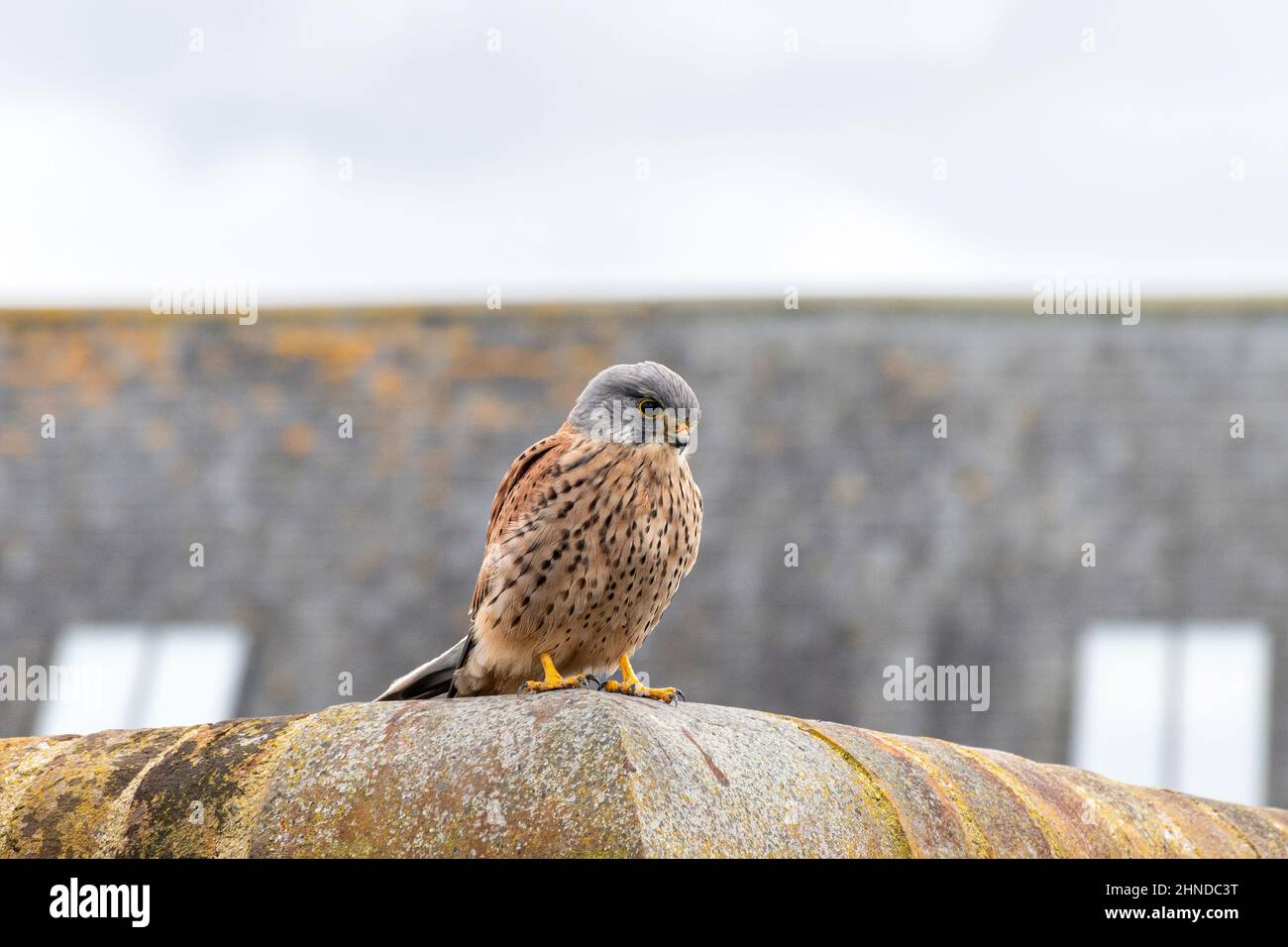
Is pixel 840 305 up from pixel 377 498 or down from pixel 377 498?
up

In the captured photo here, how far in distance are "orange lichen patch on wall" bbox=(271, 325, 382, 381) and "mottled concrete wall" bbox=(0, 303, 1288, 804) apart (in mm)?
30

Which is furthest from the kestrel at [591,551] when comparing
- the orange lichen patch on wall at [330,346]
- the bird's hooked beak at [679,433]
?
the orange lichen patch on wall at [330,346]

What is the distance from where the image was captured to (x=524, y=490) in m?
4.12

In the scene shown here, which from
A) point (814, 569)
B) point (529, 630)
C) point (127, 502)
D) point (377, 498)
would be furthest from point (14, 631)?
point (529, 630)

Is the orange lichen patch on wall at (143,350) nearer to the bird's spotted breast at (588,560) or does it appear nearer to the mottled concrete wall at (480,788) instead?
the bird's spotted breast at (588,560)

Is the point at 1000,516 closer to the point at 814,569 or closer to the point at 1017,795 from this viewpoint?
the point at 814,569

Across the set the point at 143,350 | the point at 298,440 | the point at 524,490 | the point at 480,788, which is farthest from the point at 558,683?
the point at 143,350

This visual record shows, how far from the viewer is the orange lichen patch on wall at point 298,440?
476 inches

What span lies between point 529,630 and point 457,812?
5.91ft

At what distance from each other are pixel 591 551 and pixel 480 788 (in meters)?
1.76

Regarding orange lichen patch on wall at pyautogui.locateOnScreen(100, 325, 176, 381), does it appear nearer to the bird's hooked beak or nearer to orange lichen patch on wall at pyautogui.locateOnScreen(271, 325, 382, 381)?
orange lichen patch on wall at pyautogui.locateOnScreen(271, 325, 382, 381)

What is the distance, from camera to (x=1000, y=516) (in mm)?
11242

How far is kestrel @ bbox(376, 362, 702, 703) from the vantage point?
3900mm

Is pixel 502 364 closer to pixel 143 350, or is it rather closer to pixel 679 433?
pixel 143 350
